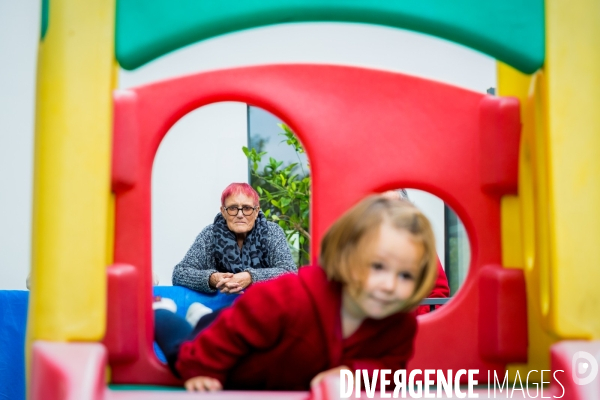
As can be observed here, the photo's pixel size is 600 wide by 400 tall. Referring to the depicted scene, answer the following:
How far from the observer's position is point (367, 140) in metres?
1.40

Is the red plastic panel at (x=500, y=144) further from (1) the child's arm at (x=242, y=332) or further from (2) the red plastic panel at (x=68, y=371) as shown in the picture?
(2) the red plastic panel at (x=68, y=371)

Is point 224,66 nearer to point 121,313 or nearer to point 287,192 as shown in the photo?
point 287,192

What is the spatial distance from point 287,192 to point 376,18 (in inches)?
106

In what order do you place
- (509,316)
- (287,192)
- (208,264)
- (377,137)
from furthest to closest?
(287,192) < (208,264) < (377,137) < (509,316)

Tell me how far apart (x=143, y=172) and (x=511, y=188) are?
2.45 ft

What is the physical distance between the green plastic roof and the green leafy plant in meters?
2.58

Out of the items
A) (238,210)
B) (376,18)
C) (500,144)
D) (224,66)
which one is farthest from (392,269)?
(224,66)

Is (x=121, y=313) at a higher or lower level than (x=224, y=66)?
lower

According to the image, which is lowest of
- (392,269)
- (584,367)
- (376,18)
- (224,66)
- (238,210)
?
(584,367)

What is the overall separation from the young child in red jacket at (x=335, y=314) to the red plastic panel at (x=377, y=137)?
313 millimetres

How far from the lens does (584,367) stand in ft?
2.87

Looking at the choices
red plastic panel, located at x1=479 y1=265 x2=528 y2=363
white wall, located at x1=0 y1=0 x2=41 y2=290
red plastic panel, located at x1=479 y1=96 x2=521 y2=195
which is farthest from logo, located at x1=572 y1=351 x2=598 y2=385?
white wall, located at x1=0 y1=0 x2=41 y2=290

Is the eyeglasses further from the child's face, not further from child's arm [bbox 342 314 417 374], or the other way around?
the child's face

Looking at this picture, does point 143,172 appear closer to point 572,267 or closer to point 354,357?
point 354,357
